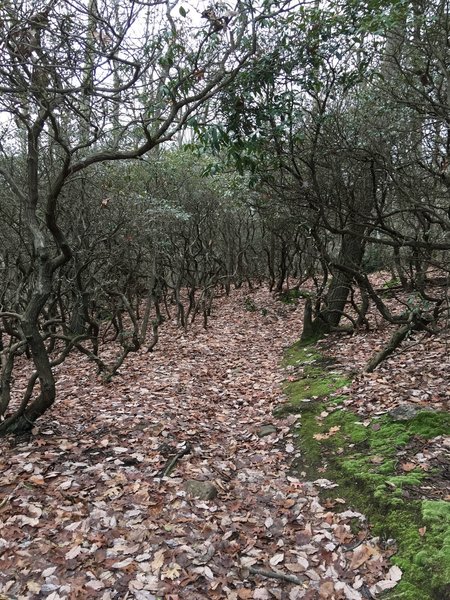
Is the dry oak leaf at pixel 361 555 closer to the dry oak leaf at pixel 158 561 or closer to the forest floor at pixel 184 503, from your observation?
the forest floor at pixel 184 503

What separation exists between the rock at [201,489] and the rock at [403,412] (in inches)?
96.1

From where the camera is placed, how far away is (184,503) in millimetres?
4602

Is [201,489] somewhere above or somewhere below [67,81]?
below

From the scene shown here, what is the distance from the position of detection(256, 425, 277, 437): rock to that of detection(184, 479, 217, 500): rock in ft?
5.22

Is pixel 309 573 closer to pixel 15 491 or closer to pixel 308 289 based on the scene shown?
pixel 15 491

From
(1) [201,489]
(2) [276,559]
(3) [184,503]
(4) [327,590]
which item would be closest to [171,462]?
(1) [201,489]

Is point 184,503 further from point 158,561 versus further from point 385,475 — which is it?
point 385,475

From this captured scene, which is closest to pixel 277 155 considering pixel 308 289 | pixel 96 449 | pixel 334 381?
pixel 334 381

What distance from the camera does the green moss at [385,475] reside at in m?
3.42

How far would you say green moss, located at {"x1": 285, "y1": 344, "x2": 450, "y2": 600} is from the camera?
3420 millimetres

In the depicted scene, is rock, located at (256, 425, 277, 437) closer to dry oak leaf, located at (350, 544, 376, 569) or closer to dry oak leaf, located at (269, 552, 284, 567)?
dry oak leaf, located at (269, 552, 284, 567)

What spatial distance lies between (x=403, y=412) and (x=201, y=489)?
2702 mm

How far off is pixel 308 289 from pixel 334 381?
11.3 metres

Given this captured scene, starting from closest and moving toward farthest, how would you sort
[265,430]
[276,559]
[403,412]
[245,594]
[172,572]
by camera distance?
[245,594]
[172,572]
[276,559]
[403,412]
[265,430]
